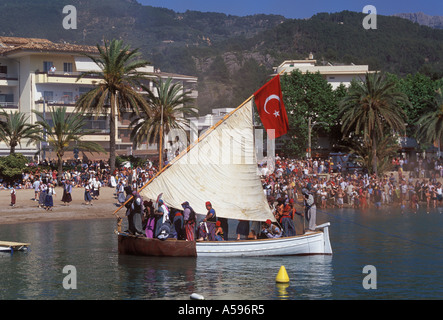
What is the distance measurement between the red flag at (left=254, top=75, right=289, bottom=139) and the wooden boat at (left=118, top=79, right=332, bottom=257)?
2.18 feet

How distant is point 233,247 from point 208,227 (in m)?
1.44

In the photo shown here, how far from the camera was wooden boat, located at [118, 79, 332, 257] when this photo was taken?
31.5 metres

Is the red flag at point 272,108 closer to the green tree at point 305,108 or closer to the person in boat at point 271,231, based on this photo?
the person in boat at point 271,231

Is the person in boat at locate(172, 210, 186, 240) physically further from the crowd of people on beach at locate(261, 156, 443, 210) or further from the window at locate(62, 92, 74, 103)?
the window at locate(62, 92, 74, 103)

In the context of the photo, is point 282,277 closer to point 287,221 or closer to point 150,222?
point 287,221

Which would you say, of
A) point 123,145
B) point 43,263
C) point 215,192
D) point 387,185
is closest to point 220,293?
Result: point 215,192

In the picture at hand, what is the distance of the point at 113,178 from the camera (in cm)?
5597

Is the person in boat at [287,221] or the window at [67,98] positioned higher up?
the window at [67,98]

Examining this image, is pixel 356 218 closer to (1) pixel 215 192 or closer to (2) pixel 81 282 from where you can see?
(1) pixel 215 192

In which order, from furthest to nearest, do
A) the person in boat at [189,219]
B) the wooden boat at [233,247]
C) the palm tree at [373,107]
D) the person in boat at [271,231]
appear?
the palm tree at [373,107], the person in boat at [271,231], the wooden boat at [233,247], the person in boat at [189,219]

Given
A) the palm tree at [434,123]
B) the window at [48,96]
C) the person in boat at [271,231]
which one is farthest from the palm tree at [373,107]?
the person in boat at [271,231]

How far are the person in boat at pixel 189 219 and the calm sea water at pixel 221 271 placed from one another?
1.17m

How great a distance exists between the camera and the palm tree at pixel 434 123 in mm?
74688
